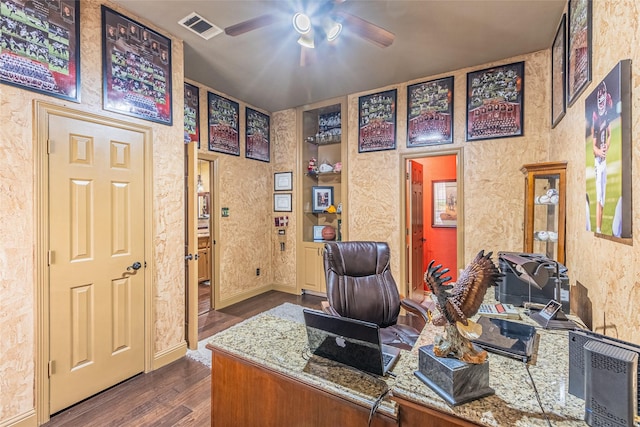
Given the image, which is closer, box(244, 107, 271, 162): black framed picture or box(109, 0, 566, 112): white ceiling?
box(109, 0, 566, 112): white ceiling

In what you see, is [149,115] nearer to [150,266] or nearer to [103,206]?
[103,206]

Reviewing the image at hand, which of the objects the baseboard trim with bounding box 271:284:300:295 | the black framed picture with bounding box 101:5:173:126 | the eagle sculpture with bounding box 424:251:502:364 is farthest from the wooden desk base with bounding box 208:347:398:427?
the baseboard trim with bounding box 271:284:300:295

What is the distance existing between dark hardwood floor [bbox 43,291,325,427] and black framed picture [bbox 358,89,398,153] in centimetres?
325

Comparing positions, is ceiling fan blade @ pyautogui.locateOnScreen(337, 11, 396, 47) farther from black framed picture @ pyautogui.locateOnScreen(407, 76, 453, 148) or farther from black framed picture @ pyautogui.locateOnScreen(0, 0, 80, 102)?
black framed picture @ pyautogui.locateOnScreen(0, 0, 80, 102)

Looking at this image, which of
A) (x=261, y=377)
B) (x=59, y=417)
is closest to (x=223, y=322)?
(x=59, y=417)

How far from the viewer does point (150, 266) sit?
8.52 feet

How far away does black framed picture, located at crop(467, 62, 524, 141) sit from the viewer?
3.26m

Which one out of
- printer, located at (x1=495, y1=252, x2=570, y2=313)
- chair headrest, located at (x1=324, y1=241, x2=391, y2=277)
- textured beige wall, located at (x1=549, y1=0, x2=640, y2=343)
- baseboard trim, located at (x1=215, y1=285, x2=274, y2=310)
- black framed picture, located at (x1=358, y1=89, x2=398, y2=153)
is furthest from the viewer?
baseboard trim, located at (x1=215, y1=285, x2=274, y2=310)

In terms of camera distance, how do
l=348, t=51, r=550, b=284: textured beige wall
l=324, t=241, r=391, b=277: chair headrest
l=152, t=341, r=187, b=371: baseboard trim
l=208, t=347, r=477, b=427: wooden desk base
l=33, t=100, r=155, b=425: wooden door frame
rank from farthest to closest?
1. l=348, t=51, r=550, b=284: textured beige wall
2. l=152, t=341, r=187, b=371: baseboard trim
3. l=324, t=241, r=391, b=277: chair headrest
4. l=33, t=100, r=155, b=425: wooden door frame
5. l=208, t=347, r=477, b=427: wooden desk base

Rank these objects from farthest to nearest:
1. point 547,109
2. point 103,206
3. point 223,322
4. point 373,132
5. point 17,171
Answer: point 373,132
point 223,322
point 547,109
point 103,206
point 17,171

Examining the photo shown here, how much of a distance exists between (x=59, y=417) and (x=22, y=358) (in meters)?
0.49

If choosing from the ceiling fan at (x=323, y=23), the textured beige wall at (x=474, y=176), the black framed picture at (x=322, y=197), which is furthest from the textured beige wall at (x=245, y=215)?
the ceiling fan at (x=323, y=23)

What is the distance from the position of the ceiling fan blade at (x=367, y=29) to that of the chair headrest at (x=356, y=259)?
5.11ft

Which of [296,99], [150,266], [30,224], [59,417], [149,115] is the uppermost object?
[296,99]
